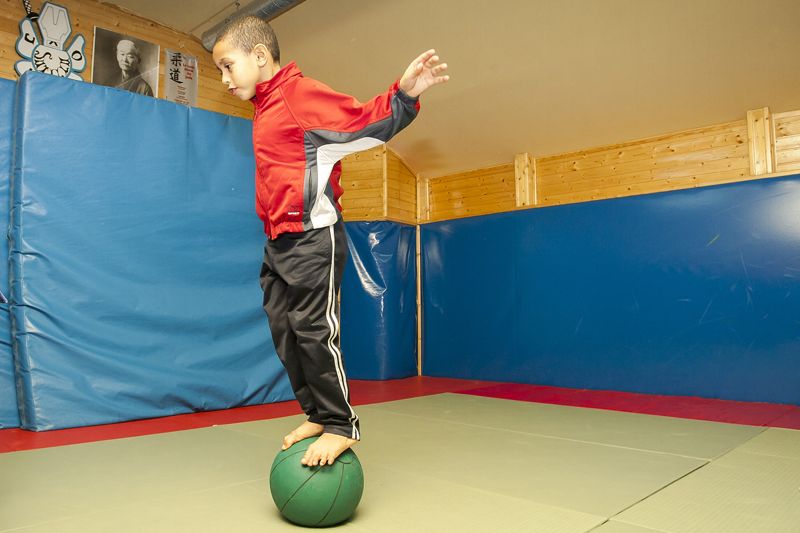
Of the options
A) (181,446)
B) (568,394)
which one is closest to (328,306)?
(181,446)

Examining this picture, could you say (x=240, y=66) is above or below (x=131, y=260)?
above

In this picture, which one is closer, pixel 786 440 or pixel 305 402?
pixel 305 402

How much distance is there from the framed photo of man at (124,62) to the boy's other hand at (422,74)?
3.82 meters

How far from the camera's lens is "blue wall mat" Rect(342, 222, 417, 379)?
17.6 ft

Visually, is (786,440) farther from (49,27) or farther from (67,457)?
(49,27)

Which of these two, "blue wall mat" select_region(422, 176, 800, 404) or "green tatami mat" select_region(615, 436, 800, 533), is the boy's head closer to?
"green tatami mat" select_region(615, 436, 800, 533)

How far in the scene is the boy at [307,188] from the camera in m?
1.59

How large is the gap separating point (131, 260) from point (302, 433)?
214cm

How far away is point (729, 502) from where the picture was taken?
1.76 m

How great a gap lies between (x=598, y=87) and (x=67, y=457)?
4.16 meters

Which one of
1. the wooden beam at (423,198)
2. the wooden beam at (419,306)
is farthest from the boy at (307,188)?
the wooden beam at (423,198)

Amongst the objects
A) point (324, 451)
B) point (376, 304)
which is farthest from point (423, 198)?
point (324, 451)

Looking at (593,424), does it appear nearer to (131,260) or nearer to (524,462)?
(524,462)

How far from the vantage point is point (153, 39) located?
15.7ft
